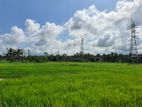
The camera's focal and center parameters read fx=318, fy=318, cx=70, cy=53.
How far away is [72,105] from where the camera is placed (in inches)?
363

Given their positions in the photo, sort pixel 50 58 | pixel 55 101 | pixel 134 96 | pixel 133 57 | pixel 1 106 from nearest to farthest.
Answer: pixel 1 106
pixel 55 101
pixel 134 96
pixel 133 57
pixel 50 58

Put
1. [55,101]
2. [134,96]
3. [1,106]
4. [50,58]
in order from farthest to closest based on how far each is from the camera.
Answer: [50,58]
[134,96]
[55,101]
[1,106]

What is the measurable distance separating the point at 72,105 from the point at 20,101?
170 centimetres

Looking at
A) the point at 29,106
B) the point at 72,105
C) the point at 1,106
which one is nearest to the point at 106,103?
the point at 72,105

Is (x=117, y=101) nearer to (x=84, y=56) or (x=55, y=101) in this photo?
(x=55, y=101)

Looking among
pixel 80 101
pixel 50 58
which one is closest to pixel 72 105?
pixel 80 101

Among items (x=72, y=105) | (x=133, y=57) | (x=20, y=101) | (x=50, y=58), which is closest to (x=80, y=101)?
(x=72, y=105)

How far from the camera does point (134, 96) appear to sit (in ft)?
35.9

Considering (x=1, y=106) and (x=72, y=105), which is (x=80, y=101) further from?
(x=1, y=106)

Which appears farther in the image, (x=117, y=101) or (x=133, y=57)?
(x=133, y=57)

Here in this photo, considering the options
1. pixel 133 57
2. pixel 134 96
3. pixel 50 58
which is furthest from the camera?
pixel 50 58

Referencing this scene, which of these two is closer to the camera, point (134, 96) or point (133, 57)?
point (134, 96)

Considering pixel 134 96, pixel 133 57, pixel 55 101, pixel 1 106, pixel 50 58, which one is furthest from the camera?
pixel 50 58

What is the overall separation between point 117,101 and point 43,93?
298 centimetres
